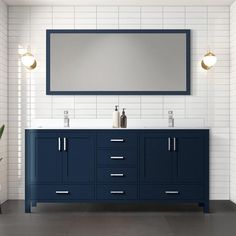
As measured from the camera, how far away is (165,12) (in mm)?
5703

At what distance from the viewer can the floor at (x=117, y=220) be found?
4197 mm

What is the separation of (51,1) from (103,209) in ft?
8.67

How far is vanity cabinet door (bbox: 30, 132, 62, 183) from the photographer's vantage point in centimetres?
504

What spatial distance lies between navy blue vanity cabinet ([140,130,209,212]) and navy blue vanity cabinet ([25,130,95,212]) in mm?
632

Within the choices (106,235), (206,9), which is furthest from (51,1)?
(106,235)

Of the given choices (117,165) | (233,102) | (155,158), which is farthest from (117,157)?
(233,102)

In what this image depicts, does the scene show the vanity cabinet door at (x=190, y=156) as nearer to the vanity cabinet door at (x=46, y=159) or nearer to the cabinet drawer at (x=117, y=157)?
the cabinet drawer at (x=117, y=157)

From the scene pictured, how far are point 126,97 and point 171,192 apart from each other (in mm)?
1391

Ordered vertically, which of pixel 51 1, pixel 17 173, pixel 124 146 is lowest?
pixel 17 173

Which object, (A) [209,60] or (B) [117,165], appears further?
(A) [209,60]

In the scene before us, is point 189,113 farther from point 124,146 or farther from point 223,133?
point 124,146

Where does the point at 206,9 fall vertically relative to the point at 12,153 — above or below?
above

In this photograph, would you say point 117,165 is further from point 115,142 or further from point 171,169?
point 171,169

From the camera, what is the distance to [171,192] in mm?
5035
